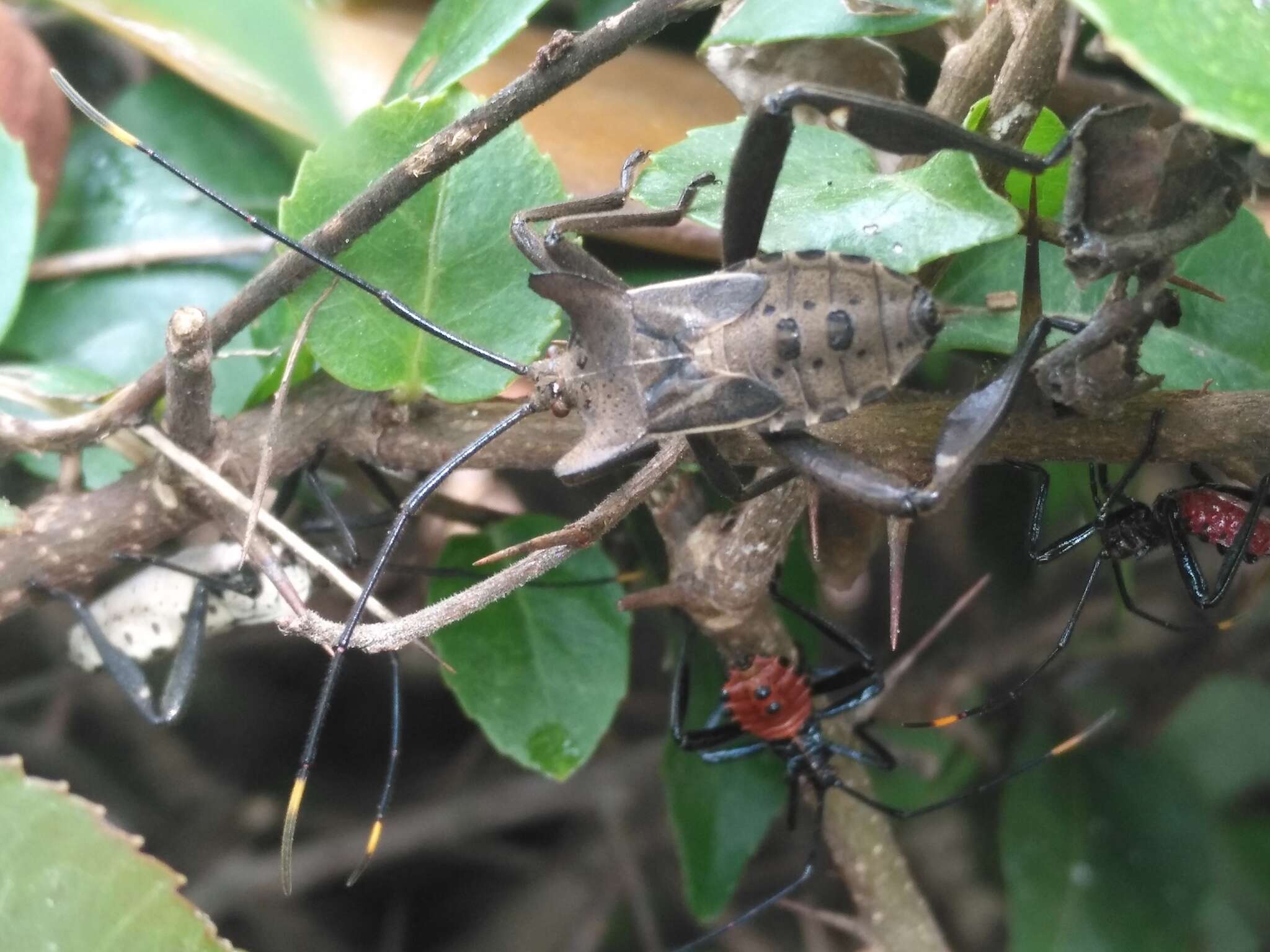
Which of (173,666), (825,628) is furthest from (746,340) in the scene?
(173,666)

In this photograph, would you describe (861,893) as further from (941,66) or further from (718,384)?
(941,66)

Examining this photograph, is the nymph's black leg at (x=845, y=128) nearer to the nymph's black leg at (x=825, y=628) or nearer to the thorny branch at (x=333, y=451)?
the thorny branch at (x=333, y=451)

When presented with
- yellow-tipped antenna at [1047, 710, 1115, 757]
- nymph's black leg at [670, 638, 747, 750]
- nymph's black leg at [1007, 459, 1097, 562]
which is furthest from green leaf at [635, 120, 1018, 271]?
yellow-tipped antenna at [1047, 710, 1115, 757]

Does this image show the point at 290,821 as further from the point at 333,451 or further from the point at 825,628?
the point at 825,628

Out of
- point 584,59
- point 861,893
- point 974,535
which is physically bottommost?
point 861,893

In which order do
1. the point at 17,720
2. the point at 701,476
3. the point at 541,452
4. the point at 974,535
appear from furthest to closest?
the point at 17,720
the point at 974,535
the point at 701,476
the point at 541,452

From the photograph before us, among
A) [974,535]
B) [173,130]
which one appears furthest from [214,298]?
[974,535]

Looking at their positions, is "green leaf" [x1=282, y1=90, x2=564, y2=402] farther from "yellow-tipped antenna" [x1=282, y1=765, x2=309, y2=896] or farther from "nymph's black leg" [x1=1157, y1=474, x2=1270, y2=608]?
"nymph's black leg" [x1=1157, y1=474, x2=1270, y2=608]
